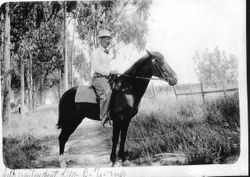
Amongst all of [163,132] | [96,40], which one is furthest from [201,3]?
[163,132]

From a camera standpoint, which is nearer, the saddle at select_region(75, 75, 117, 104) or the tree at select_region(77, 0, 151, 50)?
the saddle at select_region(75, 75, 117, 104)

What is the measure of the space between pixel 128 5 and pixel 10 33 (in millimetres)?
1457

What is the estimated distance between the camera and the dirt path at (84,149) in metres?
4.29

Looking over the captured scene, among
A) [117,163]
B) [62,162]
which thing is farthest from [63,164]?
[117,163]

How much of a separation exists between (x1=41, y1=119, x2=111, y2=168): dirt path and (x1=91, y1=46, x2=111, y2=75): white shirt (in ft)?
2.01

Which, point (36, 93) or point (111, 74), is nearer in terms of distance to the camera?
point (111, 74)

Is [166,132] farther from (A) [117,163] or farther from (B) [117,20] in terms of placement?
(B) [117,20]

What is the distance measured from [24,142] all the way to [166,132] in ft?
5.52

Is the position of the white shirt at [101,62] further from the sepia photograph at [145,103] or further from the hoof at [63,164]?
the hoof at [63,164]

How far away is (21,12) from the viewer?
4.38 meters

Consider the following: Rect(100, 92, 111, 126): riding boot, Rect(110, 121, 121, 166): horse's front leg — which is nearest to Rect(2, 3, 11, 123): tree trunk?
Rect(100, 92, 111, 126): riding boot

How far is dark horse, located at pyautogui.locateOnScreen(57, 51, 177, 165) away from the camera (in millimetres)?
4125

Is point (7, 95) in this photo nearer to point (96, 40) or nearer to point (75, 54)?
point (75, 54)
